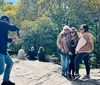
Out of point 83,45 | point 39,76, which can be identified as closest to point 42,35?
point 39,76

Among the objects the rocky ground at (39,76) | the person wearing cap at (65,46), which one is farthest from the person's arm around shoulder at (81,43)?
the rocky ground at (39,76)

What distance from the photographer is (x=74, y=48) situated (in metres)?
8.05

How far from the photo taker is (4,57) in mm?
6512

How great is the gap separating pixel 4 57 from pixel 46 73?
7.73 feet

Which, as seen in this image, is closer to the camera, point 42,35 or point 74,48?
point 74,48

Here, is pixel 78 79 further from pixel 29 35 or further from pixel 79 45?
pixel 29 35

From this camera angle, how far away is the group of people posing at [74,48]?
25.5ft

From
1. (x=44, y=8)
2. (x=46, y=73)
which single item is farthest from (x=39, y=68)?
(x=44, y=8)

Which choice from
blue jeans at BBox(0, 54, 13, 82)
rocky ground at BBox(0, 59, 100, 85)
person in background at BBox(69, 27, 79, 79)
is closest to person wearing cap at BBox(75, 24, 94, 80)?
person in background at BBox(69, 27, 79, 79)

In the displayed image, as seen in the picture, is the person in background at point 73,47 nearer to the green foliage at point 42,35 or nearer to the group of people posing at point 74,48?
the group of people posing at point 74,48

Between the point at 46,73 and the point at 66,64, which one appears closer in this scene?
the point at 66,64

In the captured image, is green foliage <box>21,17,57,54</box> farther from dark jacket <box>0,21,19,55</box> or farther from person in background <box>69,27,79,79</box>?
dark jacket <box>0,21,19,55</box>

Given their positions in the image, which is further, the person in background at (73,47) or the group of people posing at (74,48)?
the person in background at (73,47)

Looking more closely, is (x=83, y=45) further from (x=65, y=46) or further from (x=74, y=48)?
(x=65, y=46)
